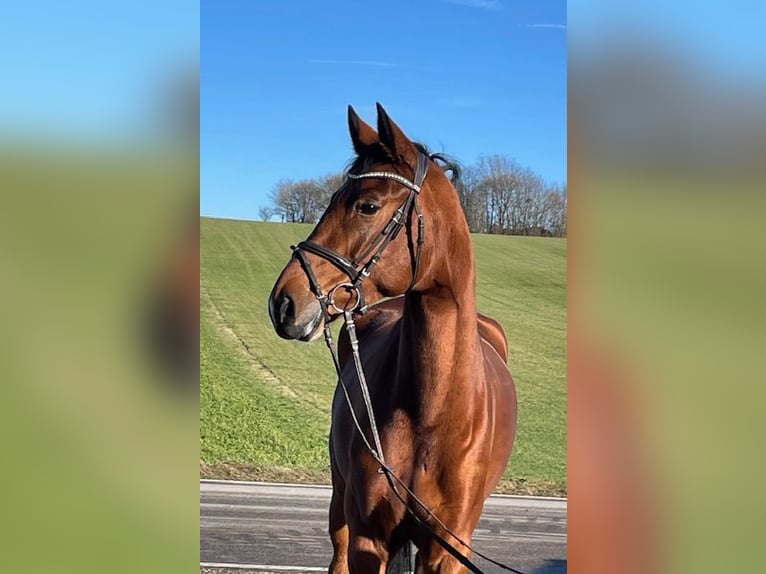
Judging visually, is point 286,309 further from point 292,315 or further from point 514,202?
point 514,202

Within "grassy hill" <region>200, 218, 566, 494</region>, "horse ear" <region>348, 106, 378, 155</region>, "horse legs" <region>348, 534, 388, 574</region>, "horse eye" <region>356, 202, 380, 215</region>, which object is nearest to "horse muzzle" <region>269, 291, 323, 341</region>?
"horse eye" <region>356, 202, 380, 215</region>

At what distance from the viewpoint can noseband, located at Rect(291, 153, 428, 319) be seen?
242 centimetres

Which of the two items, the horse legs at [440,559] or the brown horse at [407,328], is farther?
the horse legs at [440,559]

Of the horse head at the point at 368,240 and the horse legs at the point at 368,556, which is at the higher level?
the horse head at the point at 368,240

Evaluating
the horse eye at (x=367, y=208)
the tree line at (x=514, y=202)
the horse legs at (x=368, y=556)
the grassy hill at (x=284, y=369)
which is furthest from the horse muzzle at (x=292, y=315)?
the grassy hill at (x=284, y=369)

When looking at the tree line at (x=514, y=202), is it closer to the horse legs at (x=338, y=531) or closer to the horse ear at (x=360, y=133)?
the horse ear at (x=360, y=133)

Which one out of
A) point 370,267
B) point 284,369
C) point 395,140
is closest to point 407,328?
point 370,267

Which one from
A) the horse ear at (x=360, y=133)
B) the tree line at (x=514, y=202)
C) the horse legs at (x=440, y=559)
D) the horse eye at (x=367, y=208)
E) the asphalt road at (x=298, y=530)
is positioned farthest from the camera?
the asphalt road at (x=298, y=530)

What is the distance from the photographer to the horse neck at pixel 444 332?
2.64 metres

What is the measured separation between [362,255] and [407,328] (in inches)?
17.2

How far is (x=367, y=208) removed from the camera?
250 centimetres

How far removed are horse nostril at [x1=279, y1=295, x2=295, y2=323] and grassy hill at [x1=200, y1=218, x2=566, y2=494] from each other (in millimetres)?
3898
